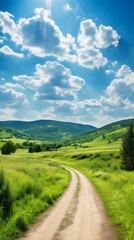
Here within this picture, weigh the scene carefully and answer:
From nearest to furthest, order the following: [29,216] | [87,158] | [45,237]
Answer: [45,237] < [29,216] < [87,158]

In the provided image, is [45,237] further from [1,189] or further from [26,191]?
[26,191]

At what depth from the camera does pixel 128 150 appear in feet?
253

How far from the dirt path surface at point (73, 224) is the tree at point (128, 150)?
5523 centimetres

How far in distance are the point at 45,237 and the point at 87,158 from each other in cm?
10148

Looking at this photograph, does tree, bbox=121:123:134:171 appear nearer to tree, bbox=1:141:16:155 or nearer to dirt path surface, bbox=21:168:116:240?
dirt path surface, bbox=21:168:116:240

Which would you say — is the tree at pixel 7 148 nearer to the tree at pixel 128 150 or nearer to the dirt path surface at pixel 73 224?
the tree at pixel 128 150

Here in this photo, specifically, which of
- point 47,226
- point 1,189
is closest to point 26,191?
point 1,189

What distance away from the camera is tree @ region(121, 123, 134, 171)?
252ft

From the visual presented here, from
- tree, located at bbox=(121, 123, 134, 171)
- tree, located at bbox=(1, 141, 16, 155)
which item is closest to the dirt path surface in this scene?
tree, located at bbox=(121, 123, 134, 171)

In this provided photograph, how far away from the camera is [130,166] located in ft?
250

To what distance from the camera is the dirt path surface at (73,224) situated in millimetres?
13859

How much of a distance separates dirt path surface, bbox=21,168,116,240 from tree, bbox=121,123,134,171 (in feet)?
181

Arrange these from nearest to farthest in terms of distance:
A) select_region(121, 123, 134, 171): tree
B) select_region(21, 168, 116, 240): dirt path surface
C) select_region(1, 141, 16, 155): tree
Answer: select_region(21, 168, 116, 240): dirt path surface
select_region(121, 123, 134, 171): tree
select_region(1, 141, 16, 155): tree

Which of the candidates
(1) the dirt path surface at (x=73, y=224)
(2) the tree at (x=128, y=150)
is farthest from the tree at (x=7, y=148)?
(1) the dirt path surface at (x=73, y=224)
